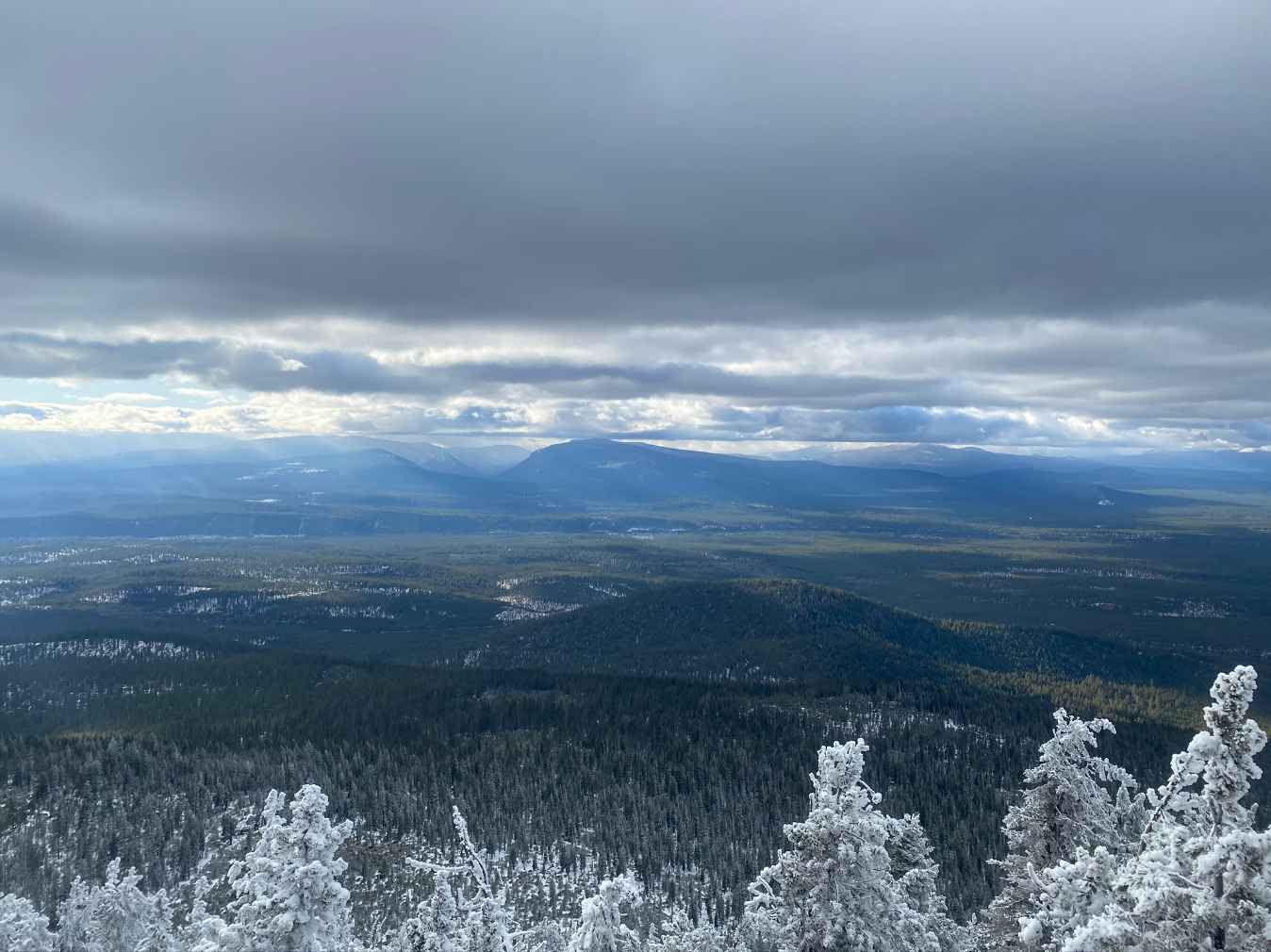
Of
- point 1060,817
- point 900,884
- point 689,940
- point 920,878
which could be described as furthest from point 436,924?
point 1060,817

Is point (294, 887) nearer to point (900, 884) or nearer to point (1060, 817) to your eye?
point (900, 884)

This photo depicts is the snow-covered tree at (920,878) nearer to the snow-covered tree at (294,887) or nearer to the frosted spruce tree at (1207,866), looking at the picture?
the frosted spruce tree at (1207,866)

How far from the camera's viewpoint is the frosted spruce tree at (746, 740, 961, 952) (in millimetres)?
27078

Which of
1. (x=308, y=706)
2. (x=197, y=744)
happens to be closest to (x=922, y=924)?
(x=197, y=744)

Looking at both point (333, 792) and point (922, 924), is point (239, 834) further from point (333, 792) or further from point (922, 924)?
point (922, 924)

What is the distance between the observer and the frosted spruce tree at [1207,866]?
1753cm

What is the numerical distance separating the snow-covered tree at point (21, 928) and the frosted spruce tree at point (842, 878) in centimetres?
3153

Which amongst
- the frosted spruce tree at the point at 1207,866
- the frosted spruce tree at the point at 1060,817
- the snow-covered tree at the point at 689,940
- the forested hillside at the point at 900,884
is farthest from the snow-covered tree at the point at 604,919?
the frosted spruce tree at the point at 1060,817

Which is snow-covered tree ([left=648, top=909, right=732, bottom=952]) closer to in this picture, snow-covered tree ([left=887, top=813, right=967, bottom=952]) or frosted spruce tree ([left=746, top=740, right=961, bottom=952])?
frosted spruce tree ([left=746, top=740, right=961, bottom=952])

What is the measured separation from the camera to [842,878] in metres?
27.6

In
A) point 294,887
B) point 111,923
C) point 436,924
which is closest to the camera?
point 294,887

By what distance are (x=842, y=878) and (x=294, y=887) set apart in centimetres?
1803

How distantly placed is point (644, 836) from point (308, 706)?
339 feet

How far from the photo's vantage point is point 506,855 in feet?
377
